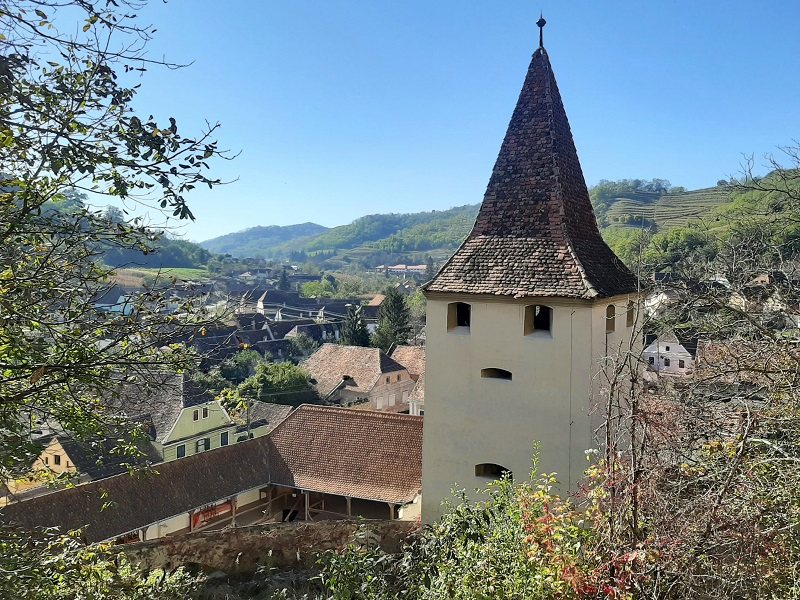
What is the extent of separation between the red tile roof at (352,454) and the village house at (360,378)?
57.4ft

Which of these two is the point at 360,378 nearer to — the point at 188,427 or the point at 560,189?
the point at 188,427

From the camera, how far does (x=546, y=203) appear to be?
32.8 ft

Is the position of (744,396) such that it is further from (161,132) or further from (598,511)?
(161,132)

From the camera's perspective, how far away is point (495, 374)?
31.7ft

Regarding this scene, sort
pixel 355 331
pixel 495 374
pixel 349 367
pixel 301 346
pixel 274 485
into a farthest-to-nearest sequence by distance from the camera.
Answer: pixel 301 346
pixel 355 331
pixel 349 367
pixel 274 485
pixel 495 374

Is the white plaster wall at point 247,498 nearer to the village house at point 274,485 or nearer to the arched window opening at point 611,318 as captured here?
the village house at point 274,485

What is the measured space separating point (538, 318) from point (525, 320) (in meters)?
0.73

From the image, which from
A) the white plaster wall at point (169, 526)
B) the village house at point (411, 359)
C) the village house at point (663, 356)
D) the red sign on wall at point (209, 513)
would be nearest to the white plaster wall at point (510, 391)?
the village house at point (663, 356)

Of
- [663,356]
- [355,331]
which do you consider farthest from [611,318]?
[355,331]

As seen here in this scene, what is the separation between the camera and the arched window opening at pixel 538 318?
31.0 ft

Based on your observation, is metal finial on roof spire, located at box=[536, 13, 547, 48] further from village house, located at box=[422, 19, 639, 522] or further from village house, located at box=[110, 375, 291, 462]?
village house, located at box=[110, 375, 291, 462]

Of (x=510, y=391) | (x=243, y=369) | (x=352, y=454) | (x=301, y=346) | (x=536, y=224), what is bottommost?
(x=301, y=346)

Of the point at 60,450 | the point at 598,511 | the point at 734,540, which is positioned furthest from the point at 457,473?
the point at 60,450

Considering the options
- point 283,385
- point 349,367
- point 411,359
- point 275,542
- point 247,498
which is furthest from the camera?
point 411,359
